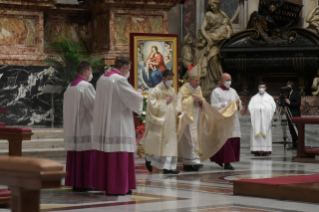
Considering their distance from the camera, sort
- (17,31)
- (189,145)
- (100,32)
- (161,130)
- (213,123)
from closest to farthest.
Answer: (161,130) < (189,145) < (213,123) < (17,31) < (100,32)

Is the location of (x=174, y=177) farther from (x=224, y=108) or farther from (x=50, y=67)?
(x=50, y=67)

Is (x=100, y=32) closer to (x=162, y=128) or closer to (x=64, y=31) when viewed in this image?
(x=64, y=31)

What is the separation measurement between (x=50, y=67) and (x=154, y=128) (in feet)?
16.1

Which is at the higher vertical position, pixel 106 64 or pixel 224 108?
pixel 106 64

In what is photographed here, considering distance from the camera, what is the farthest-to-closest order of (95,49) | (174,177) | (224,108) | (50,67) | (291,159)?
(95,49) → (50,67) → (291,159) → (224,108) → (174,177)

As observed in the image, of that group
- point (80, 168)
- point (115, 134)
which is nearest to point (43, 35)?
point (80, 168)

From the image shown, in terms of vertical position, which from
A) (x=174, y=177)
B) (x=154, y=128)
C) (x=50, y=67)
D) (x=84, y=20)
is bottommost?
(x=174, y=177)

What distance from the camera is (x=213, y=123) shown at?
10562 mm

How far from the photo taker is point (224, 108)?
1038cm

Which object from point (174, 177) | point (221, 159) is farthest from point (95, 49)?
point (174, 177)

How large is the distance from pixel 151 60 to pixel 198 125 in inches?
83.0

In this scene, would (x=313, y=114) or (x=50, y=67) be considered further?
(x=313, y=114)

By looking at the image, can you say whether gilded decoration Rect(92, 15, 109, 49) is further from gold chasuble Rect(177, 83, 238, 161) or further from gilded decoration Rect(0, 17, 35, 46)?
gold chasuble Rect(177, 83, 238, 161)

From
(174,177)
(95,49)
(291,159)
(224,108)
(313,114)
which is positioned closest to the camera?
(174,177)
